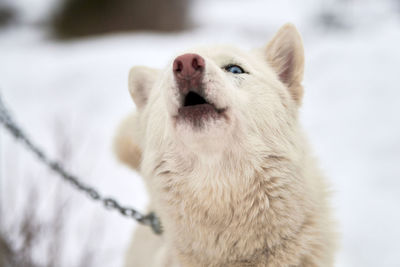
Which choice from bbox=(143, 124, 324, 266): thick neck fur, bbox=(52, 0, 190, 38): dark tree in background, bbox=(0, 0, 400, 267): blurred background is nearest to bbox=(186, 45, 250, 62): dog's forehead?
bbox=(143, 124, 324, 266): thick neck fur

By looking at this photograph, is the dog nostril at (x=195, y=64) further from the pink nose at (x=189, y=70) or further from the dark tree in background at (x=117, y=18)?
the dark tree in background at (x=117, y=18)

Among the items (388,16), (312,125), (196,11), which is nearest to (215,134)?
(312,125)

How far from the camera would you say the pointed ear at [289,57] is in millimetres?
2141

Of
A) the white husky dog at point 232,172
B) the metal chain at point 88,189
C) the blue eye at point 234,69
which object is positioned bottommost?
the metal chain at point 88,189

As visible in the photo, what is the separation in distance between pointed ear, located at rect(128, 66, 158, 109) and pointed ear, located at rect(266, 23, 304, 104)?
2.91ft

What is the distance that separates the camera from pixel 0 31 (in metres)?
13.7

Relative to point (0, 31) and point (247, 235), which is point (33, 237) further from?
point (0, 31)

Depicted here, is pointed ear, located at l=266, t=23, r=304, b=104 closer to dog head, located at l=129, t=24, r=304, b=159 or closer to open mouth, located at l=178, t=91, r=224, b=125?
dog head, located at l=129, t=24, r=304, b=159

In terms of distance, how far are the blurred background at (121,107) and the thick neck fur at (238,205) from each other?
35.1 inches

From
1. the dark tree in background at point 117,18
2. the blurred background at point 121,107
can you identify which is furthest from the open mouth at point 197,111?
the dark tree in background at point 117,18

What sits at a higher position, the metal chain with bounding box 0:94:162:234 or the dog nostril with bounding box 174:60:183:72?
the dog nostril with bounding box 174:60:183:72

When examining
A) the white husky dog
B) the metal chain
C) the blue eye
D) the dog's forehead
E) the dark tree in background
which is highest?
the dark tree in background

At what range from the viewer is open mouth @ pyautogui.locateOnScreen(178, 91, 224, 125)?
65.9 inches

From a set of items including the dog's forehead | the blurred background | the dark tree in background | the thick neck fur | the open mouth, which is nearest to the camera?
the open mouth
